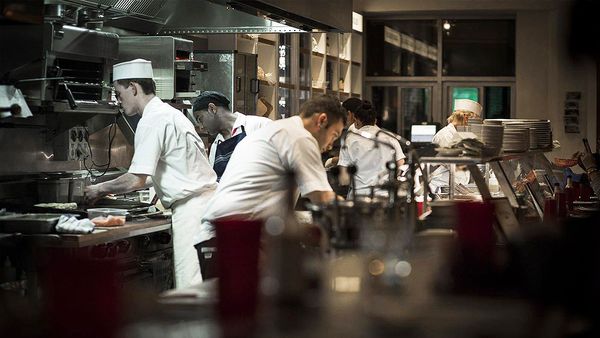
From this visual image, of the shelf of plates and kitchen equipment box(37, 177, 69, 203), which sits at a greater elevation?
the shelf of plates

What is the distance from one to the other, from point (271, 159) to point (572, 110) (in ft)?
35.4

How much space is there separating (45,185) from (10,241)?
0.83 m

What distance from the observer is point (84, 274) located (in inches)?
62.7

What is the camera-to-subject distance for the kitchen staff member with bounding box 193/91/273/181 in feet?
20.6

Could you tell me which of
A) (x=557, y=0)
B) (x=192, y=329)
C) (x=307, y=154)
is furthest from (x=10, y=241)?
(x=557, y=0)

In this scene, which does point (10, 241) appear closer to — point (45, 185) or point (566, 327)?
point (45, 185)

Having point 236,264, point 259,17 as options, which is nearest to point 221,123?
point 259,17

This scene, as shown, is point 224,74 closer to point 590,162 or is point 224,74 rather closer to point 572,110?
point 590,162

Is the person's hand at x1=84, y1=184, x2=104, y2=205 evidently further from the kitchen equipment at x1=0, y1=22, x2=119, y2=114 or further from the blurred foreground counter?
the kitchen equipment at x1=0, y1=22, x2=119, y2=114

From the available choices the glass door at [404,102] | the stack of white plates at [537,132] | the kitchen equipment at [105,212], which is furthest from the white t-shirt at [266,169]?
the glass door at [404,102]

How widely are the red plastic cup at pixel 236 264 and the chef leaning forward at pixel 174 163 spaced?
3137 mm

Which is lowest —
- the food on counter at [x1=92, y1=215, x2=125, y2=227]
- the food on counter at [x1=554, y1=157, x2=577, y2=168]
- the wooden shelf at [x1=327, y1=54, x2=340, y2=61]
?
the food on counter at [x1=92, y1=215, x2=125, y2=227]

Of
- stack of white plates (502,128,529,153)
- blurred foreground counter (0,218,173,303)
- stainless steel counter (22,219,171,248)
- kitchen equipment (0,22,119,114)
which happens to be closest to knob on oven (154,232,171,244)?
blurred foreground counter (0,218,173,303)

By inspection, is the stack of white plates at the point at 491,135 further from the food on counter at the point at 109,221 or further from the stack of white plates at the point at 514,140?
the food on counter at the point at 109,221
